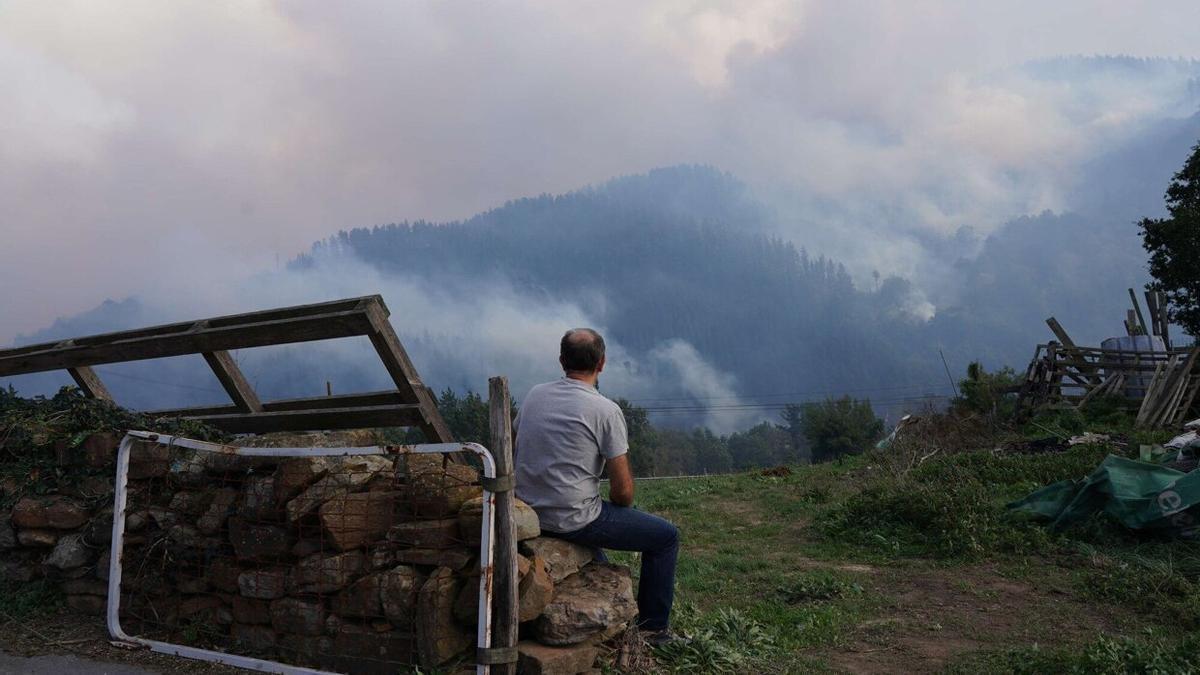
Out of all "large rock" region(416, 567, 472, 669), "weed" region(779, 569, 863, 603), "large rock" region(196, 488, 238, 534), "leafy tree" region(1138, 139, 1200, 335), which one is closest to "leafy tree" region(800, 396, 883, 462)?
"leafy tree" region(1138, 139, 1200, 335)

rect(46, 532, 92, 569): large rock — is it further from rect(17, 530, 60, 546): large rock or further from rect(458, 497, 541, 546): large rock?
rect(458, 497, 541, 546): large rock

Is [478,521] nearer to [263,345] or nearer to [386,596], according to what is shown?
[386,596]

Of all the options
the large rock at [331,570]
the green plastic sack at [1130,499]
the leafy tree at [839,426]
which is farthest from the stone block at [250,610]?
the leafy tree at [839,426]

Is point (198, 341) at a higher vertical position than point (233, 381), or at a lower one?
A: higher

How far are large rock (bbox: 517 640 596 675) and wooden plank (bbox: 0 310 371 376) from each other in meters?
2.04

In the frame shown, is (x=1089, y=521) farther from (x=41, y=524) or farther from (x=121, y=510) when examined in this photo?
(x=41, y=524)

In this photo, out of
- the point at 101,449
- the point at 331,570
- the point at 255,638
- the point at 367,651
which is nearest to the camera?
the point at 367,651

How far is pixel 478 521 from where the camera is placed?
460 cm

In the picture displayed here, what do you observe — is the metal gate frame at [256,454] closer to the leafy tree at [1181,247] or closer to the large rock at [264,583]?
the large rock at [264,583]

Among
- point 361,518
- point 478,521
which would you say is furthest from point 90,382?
point 478,521

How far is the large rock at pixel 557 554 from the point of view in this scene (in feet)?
15.6

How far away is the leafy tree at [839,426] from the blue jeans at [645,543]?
52.5m

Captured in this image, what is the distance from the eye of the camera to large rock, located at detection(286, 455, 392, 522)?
5043mm

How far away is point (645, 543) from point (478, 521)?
104 cm
